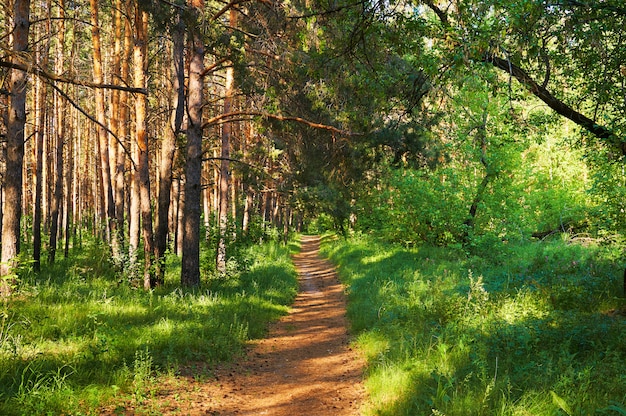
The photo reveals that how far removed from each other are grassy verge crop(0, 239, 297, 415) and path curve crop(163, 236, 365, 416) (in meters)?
0.47

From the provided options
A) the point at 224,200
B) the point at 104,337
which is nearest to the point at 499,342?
the point at 104,337

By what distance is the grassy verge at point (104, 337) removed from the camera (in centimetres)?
450

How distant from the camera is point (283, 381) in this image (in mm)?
6297

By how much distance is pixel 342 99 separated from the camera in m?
9.72

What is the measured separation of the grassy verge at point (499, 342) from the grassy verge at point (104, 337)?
8.11 feet

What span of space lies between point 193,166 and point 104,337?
5.30 metres

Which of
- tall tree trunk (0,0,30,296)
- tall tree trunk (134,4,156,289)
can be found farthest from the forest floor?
tall tree trunk (134,4,156,289)

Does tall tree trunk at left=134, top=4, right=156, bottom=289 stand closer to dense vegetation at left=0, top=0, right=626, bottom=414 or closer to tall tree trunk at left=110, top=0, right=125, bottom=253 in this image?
dense vegetation at left=0, top=0, right=626, bottom=414

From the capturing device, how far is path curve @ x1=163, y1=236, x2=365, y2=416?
5.30 meters

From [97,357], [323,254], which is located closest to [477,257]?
[97,357]

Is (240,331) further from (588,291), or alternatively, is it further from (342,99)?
(588,291)

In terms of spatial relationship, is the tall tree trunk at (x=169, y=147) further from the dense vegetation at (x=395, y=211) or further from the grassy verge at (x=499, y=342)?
the grassy verge at (x=499, y=342)

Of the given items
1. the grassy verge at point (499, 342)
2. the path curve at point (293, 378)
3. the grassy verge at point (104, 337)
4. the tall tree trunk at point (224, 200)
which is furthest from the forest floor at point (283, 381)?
the tall tree trunk at point (224, 200)

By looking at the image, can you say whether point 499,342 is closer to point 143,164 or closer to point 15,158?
point 15,158
